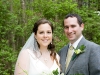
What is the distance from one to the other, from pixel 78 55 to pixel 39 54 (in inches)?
34.9

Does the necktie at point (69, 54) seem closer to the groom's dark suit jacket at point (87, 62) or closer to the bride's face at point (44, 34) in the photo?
the groom's dark suit jacket at point (87, 62)

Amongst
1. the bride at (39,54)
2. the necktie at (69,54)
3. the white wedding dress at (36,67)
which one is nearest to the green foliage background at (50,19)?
the bride at (39,54)

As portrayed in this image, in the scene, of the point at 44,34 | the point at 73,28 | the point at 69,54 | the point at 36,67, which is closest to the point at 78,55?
the point at 69,54

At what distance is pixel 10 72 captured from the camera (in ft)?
26.3

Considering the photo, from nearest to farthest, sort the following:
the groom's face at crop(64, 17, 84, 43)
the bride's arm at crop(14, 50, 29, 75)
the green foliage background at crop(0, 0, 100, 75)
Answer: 1. the groom's face at crop(64, 17, 84, 43)
2. the bride's arm at crop(14, 50, 29, 75)
3. the green foliage background at crop(0, 0, 100, 75)

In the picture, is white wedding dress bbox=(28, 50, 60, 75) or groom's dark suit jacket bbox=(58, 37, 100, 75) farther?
white wedding dress bbox=(28, 50, 60, 75)

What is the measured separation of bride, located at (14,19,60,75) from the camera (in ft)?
12.3

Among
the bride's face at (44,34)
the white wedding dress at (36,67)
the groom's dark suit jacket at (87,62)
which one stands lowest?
the white wedding dress at (36,67)

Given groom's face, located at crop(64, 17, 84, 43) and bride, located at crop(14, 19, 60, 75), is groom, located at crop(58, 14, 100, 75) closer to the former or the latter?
groom's face, located at crop(64, 17, 84, 43)

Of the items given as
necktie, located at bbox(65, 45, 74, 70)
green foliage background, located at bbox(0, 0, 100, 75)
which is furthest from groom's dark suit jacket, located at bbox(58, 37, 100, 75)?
green foliage background, located at bbox(0, 0, 100, 75)

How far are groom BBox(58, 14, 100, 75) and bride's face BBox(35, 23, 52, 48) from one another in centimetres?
→ 33

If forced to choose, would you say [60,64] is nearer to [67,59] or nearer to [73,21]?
[67,59]

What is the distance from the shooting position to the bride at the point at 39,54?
3.74 meters

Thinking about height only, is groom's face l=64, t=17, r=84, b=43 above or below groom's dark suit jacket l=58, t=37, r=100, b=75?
above
